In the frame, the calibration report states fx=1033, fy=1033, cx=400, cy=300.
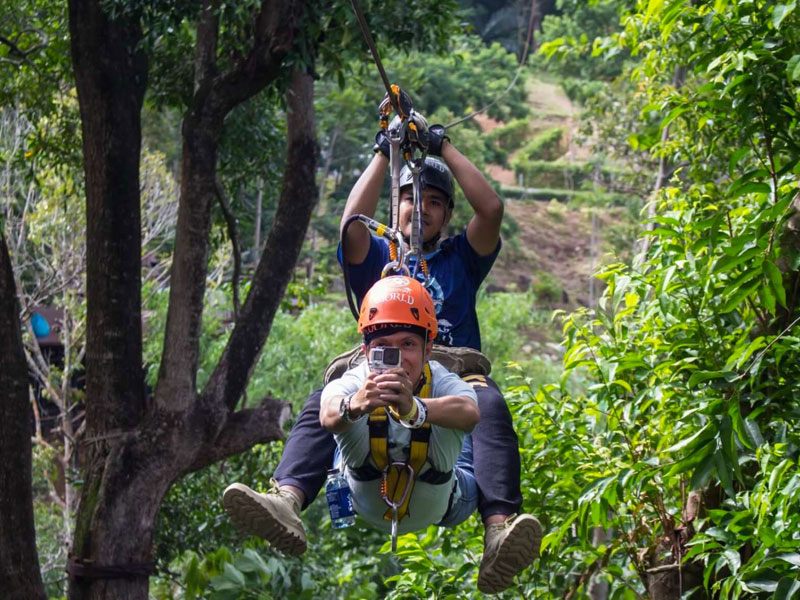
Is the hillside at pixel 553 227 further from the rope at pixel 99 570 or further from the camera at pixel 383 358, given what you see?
the camera at pixel 383 358

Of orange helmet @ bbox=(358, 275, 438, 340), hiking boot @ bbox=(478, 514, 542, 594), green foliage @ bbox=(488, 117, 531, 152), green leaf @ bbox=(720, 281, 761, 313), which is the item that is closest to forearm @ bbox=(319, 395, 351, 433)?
orange helmet @ bbox=(358, 275, 438, 340)

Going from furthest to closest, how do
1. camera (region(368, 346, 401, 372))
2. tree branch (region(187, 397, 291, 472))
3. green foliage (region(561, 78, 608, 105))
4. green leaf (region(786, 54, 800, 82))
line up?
green foliage (region(561, 78, 608, 105)) → tree branch (region(187, 397, 291, 472)) → green leaf (region(786, 54, 800, 82)) → camera (region(368, 346, 401, 372))

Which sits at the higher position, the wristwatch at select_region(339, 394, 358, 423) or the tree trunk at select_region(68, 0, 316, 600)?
the tree trunk at select_region(68, 0, 316, 600)

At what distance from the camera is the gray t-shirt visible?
3.14 m

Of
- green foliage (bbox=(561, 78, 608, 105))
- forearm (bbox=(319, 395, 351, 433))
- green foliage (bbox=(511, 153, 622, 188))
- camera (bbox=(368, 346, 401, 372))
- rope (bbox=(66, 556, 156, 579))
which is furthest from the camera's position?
green foliage (bbox=(511, 153, 622, 188))

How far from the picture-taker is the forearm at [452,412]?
3.00 meters

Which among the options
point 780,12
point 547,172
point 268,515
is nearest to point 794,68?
point 780,12

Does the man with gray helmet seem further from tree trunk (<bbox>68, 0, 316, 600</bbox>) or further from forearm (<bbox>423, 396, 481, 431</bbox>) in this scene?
tree trunk (<bbox>68, 0, 316, 600</bbox>)

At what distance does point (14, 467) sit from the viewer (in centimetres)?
575

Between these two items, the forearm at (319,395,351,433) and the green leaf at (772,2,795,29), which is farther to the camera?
the green leaf at (772,2,795,29)

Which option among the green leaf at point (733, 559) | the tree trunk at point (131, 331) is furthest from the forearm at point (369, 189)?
the tree trunk at point (131, 331)

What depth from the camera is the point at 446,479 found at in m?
3.28

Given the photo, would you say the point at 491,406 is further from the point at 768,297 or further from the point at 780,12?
the point at 780,12

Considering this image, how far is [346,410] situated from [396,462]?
36 cm
